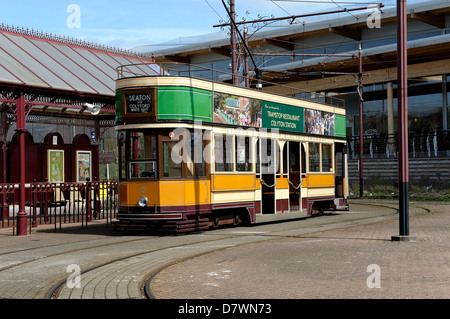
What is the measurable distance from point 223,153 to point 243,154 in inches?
39.3

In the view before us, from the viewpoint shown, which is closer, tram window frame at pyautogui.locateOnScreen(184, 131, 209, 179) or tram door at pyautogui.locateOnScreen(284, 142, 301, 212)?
tram window frame at pyautogui.locateOnScreen(184, 131, 209, 179)

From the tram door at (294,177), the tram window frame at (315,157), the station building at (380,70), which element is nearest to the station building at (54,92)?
Answer: the tram door at (294,177)

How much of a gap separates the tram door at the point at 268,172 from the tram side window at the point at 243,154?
2.42 ft

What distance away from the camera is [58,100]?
65.2ft

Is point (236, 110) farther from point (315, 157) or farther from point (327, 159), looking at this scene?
point (327, 159)

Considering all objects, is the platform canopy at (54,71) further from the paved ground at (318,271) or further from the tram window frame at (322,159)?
the paved ground at (318,271)

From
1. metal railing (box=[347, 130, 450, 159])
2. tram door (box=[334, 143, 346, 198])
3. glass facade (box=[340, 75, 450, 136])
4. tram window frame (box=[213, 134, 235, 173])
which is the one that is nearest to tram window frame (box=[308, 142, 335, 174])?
tram door (box=[334, 143, 346, 198])

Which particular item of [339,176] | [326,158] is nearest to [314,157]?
[326,158]

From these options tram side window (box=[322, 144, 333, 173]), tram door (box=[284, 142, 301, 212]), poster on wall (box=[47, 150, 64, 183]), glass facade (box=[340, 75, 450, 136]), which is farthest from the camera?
glass facade (box=[340, 75, 450, 136])

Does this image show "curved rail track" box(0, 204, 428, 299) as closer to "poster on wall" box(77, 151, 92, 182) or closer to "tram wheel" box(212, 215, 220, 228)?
"tram wheel" box(212, 215, 220, 228)

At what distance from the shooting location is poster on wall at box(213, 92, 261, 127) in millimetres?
16859

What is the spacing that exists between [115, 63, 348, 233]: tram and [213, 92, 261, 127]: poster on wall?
0.03m

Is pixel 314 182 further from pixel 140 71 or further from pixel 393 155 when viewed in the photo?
pixel 393 155
